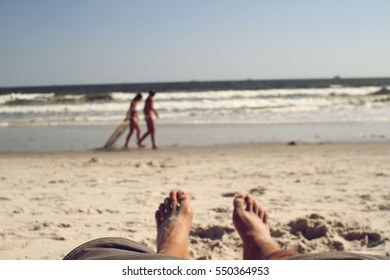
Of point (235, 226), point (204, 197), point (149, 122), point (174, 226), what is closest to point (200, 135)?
point (149, 122)

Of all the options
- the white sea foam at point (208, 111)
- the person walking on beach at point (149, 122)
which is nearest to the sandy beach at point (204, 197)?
the person walking on beach at point (149, 122)

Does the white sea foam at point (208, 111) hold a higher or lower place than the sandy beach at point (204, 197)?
higher

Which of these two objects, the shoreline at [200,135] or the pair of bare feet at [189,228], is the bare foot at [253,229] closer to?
the pair of bare feet at [189,228]

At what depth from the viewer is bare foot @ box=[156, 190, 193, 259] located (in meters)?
2.25

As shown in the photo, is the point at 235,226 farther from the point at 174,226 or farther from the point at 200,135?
the point at 200,135

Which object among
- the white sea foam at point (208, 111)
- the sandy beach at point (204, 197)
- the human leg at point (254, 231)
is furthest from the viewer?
the white sea foam at point (208, 111)

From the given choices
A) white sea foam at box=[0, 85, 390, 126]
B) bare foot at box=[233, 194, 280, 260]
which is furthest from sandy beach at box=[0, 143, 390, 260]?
white sea foam at box=[0, 85, 390, 126]

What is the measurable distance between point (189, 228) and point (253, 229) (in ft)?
1.31

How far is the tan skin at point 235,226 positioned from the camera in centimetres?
223

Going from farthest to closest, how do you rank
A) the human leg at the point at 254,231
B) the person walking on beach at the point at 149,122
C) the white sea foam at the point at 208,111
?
the white sea foam at the point at 208,111 → the person walking on beach at the point at 149,122 → the human leg at the point at 254,231

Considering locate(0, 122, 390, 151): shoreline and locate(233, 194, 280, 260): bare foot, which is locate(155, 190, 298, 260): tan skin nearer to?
locate(233, 194, 280, 260): bare foot

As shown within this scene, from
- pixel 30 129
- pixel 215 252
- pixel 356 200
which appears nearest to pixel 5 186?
pixel 215 252

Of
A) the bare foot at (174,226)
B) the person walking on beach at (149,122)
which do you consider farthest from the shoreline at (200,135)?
the bare foot at (174,226)

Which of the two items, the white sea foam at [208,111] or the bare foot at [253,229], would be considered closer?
the bare foot at [253,229]
